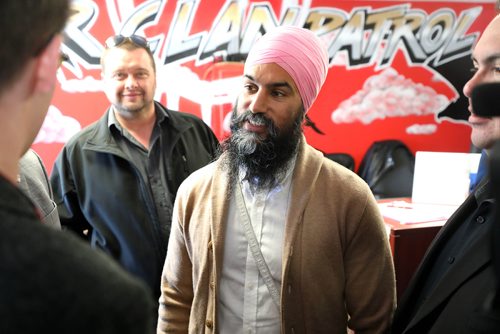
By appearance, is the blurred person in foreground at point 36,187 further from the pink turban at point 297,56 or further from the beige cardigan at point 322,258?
the pink turban at point 297,56

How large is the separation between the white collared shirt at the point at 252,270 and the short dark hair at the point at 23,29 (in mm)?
974

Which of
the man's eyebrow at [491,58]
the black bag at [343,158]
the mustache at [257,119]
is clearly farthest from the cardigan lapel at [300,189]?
the black bag at [343,158]

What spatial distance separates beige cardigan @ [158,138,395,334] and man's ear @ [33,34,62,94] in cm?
89

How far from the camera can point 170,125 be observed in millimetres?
2359

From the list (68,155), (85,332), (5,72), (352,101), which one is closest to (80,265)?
(85,332)

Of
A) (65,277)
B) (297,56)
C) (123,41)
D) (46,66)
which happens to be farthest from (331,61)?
(65,277)

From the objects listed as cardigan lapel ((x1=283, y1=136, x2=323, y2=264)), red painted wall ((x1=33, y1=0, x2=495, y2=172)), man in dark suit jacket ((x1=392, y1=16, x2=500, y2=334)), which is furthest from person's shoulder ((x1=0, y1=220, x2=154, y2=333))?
red painted wall ((x1=33, y1=0, x2=495, y2=172))

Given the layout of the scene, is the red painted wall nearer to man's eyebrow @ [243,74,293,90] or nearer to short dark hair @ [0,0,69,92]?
man's eyebrow @ [243,74,293,90]

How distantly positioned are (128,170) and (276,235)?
1.05m

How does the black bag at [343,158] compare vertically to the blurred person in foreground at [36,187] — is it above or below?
below

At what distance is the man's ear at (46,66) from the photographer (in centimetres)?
56

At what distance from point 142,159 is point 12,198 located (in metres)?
1.72

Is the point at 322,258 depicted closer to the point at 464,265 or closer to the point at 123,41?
the point at 464,265

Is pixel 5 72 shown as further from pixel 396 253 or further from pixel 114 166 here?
pixel 396 253
